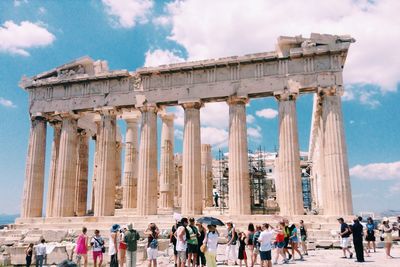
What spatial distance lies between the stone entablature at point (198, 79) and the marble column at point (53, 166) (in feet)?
7.80

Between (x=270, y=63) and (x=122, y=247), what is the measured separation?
16758 millimetres

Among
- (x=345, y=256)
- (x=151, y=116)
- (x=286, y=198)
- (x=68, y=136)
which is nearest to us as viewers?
(x=345, y=256)

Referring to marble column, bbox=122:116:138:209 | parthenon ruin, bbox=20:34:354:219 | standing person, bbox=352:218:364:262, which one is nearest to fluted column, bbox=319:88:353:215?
parthenon ruin, bbox=20:34:354:219

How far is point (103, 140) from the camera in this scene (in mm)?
29281

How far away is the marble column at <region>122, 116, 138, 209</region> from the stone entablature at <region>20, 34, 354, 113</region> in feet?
20.2

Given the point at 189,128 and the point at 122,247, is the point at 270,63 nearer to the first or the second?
the point at 189,128

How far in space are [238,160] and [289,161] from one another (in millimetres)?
3239

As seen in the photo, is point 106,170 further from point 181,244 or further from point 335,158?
point 181,244

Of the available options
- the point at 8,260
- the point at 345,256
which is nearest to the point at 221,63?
the point at 345,256

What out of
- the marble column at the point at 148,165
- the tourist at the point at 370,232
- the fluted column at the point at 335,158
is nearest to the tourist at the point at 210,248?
the tourist at the point at 370,232

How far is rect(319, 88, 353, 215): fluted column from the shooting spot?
2345cm

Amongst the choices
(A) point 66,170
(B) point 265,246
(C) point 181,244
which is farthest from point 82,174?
(B) point 265,246

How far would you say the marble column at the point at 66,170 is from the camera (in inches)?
1141

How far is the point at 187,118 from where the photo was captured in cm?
2750
